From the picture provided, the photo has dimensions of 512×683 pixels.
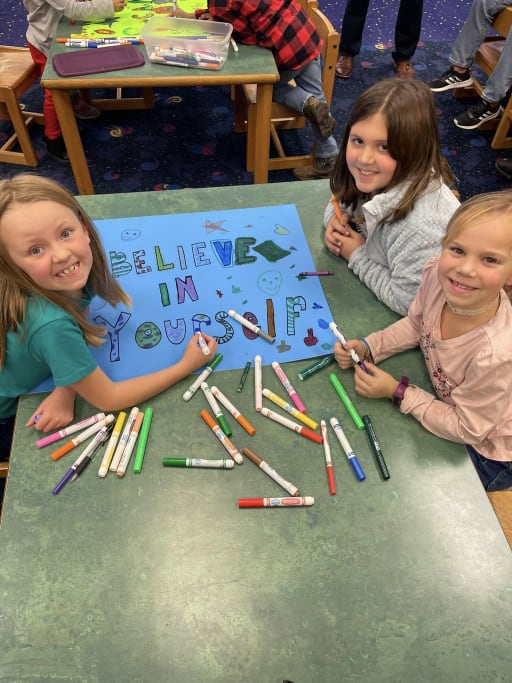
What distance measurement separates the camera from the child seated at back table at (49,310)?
991 millimetres

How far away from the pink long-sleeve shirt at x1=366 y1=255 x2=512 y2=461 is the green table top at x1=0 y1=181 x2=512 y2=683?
0.17 ft

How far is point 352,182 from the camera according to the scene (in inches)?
56.1

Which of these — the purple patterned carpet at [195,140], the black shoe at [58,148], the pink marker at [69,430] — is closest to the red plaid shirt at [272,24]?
the purple patterned carpet at [195,140]

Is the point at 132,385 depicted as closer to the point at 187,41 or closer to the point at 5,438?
the point at 5,438

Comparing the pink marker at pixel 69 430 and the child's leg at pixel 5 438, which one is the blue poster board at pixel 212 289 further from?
the child's leg at pixel 5 438

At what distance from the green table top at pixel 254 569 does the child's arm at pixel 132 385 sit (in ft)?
0.19

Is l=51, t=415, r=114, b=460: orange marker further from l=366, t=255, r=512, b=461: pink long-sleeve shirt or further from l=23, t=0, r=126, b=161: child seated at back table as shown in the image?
l=23, t=0, r=126, b=161: child seated at back table

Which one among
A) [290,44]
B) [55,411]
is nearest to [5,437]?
[55,411]

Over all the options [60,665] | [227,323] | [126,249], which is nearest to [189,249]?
[126,249]

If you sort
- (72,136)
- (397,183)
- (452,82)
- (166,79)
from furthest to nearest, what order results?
(452,82)
(72,136)
(166,79)
(397,183)

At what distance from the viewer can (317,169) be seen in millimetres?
2744

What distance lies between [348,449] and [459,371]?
294mm

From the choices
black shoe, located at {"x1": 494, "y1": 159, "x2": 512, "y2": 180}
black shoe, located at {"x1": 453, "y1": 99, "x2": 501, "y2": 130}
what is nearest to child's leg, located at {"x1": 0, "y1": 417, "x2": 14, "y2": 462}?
black shoe, located at {"x1": 494, "y1": 159, "x2": 512, "y2": 180}

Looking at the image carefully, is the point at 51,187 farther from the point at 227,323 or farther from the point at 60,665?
the point at 60,665
